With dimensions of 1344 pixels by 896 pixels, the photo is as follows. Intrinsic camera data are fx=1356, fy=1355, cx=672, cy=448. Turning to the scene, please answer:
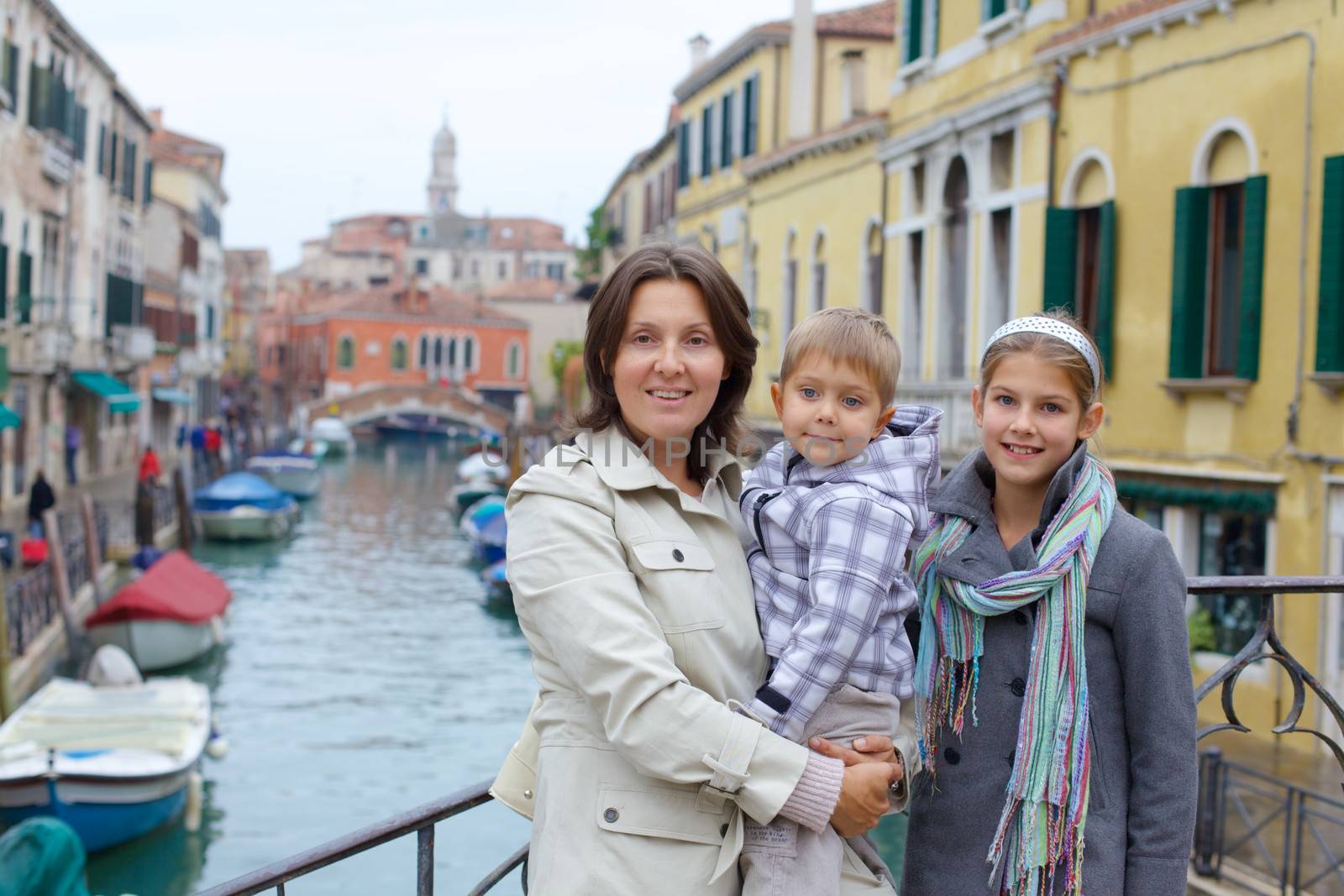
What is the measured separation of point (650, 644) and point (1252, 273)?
26.8 feet

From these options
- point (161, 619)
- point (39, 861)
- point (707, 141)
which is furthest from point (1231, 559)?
point (707, 141)

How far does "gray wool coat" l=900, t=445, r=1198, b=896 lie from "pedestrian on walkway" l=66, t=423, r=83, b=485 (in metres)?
23.8

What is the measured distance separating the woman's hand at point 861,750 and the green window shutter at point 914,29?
41.1ft

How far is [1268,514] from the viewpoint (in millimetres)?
8867

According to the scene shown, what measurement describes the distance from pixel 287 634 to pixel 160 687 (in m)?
6.48

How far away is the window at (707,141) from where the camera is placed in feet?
68.7

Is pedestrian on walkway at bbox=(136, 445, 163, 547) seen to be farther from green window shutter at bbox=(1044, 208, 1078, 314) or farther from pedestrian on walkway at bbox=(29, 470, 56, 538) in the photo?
green window shutter at bbox=(1044, 208, 1078, 314)

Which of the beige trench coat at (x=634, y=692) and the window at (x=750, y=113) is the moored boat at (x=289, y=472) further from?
the beige trench coat at (x=634, y=692)

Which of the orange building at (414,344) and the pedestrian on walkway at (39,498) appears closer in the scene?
the pedestrian on walkway at (39,498)

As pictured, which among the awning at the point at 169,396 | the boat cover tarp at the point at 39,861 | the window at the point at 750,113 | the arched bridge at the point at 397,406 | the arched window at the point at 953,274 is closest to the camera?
the boat cover tarp at the point at 39,861

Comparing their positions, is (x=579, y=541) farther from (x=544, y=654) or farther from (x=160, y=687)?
(x=160, y=687)

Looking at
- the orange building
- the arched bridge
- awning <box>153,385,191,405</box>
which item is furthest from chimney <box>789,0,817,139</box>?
the orange building

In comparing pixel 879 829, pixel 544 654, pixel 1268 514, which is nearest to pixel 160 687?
pixel 879 829

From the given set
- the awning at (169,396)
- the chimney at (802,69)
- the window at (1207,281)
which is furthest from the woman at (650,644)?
the awning at (169,396)
